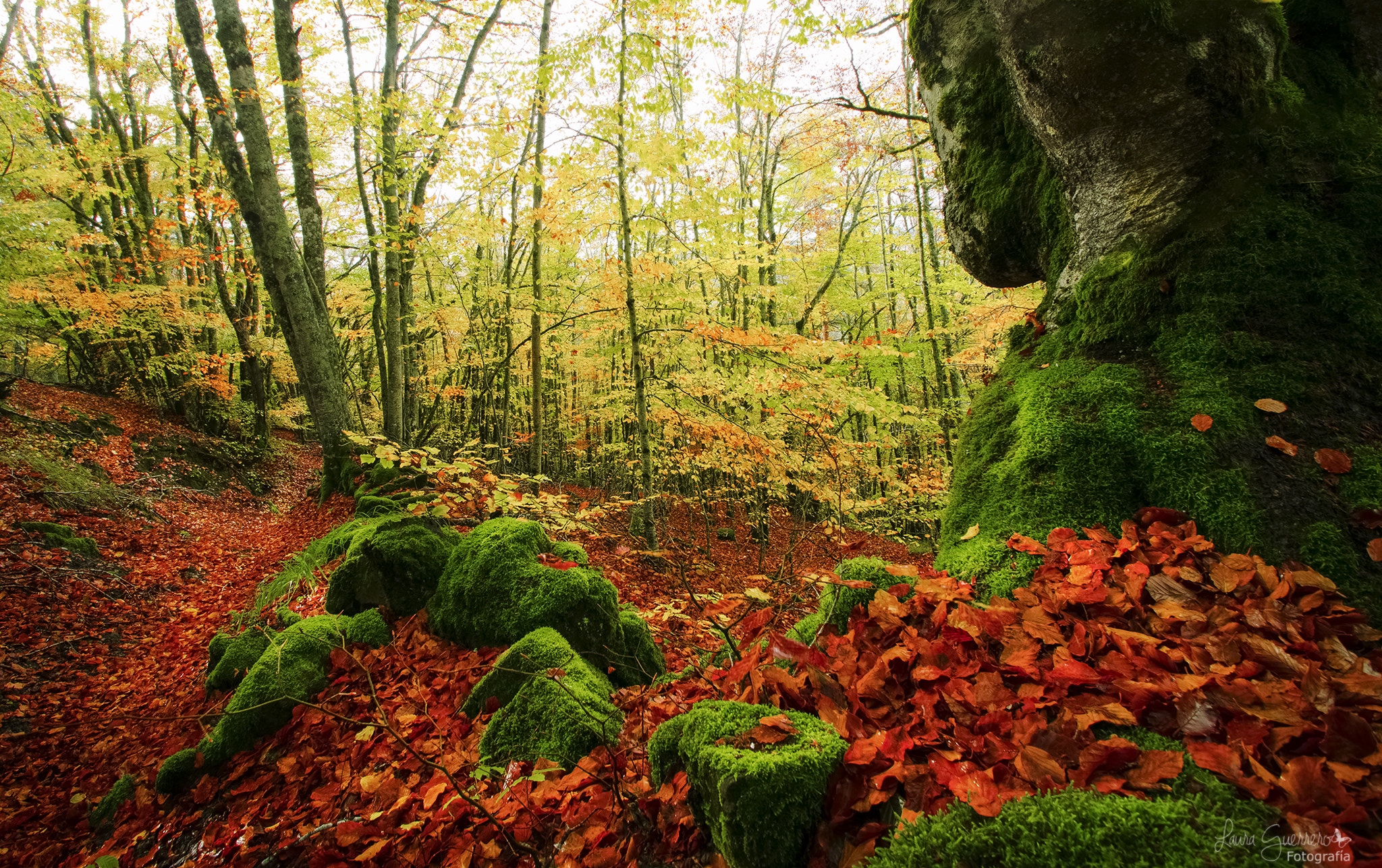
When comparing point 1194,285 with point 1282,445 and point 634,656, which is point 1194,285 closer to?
point 1282,445

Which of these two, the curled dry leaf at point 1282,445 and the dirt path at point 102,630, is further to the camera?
the dirt path at point 102,630

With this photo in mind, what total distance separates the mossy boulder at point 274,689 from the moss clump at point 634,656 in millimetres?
1945

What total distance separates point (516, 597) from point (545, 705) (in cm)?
121

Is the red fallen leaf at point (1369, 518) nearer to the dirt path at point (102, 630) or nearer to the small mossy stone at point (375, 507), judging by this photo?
the dirt path at point (102, 630)

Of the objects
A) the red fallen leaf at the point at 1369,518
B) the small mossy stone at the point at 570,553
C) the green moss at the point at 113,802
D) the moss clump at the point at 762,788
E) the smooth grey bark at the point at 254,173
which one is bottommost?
the green moss at the point at 113,802

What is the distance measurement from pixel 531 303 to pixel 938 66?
7.10 meters

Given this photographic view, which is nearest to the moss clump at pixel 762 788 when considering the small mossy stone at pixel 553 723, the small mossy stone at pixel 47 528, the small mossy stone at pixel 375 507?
the small mossy stone at pixel 553 723

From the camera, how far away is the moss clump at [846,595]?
2.21 meters

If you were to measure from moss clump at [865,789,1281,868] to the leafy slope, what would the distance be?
62 millimetres

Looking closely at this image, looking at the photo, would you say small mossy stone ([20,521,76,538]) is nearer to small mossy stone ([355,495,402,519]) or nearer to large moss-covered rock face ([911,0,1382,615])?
small mossy stone ([355,495,402,519])

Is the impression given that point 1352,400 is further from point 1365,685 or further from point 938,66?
point 938,66

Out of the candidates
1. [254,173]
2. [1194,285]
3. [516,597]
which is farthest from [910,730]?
[254,173]

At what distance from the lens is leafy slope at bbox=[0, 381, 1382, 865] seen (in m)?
1.18

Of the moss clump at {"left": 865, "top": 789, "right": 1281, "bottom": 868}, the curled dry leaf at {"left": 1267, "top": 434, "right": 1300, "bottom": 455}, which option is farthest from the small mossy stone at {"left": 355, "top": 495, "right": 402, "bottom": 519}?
the curled dry leaf at {"left": 1267, "top": 434, "right": 1300, "bottom": 455}
